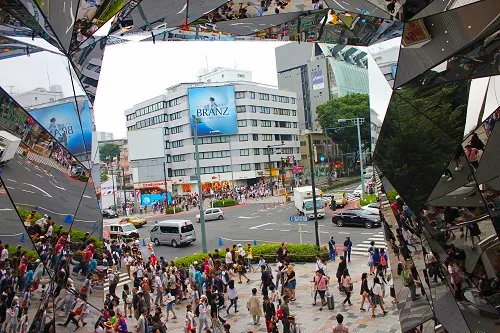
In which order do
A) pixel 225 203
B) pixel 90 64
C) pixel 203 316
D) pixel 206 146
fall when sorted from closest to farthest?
pixel 90 64 < pixel 203 316 < pixel 225 203 < pixel 206 146

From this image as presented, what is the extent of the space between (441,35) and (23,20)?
13.2ft

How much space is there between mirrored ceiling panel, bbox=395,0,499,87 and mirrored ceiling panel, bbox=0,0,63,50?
3.69 meters

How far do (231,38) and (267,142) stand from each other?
2238 inches

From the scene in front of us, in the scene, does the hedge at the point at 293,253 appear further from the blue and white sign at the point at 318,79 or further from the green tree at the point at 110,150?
the green tree at the point at 110,150

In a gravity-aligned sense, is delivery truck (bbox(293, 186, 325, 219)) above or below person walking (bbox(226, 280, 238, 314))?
above

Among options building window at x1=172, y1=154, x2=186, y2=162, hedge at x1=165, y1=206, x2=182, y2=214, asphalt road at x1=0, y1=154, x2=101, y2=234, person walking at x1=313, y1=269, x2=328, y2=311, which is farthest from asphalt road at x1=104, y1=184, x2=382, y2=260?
building window at x1=172, y1=154, x2=186, y2=162

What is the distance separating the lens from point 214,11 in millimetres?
5039

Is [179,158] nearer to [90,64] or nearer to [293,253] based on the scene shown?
[293,253]

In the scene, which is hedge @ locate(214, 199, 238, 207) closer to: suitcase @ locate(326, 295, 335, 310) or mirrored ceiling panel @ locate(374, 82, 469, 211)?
suitcase @ locate(326, 295, 335, 310)

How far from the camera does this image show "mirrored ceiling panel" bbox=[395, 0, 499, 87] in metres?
3.86

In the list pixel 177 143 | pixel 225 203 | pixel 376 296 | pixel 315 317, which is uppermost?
pixel 177 143

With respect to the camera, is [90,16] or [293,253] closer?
[90,16]

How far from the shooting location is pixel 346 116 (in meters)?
53.6

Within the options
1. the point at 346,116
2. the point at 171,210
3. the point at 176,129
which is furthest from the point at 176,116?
the point at 346,116
